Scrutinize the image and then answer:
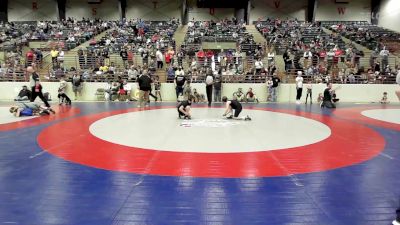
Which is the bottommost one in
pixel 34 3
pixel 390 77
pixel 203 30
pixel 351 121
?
pixel 351 121

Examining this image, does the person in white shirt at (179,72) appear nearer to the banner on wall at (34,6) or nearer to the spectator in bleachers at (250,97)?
the spectator in bleachers at (250,97)

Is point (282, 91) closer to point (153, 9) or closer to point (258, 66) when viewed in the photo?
point (258, 66)

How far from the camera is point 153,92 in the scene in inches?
691

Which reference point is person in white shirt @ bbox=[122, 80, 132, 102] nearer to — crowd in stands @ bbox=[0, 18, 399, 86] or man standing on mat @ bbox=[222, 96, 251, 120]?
crowd in stands @ bbox=[0, 18, 399, 86]

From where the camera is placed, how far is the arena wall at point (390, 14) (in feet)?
98.4

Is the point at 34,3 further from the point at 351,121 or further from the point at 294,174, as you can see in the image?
the point at 294,174

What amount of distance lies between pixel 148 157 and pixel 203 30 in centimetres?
2066

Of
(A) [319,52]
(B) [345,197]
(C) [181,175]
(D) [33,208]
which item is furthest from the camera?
(A) [319,52]

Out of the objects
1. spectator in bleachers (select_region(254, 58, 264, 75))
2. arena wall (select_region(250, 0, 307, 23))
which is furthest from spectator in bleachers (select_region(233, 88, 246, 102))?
arena wall (select_region(250, 0, 307, 23))

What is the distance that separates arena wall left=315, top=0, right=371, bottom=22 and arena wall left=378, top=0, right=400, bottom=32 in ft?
5.56

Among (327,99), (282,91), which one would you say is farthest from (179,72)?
(327,99)

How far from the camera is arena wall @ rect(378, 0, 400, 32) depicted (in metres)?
30.0

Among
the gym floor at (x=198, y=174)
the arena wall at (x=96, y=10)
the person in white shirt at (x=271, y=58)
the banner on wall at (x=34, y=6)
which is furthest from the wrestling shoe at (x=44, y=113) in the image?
the banner on wall at (x=34, y=6)

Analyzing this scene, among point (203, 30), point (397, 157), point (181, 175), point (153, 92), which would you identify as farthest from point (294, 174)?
point (203, 30)
